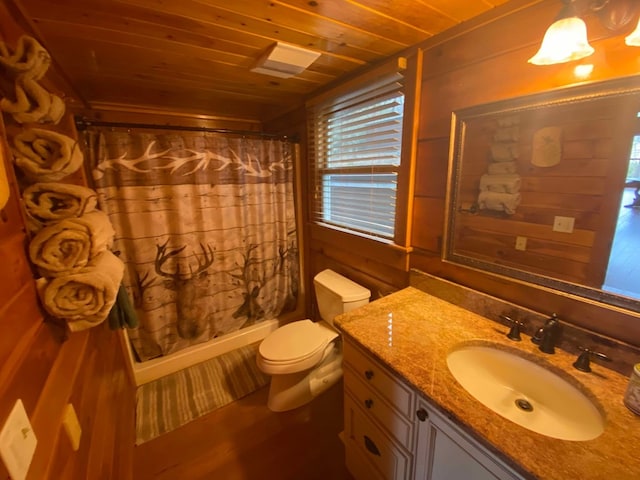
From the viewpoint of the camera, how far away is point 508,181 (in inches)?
42.4

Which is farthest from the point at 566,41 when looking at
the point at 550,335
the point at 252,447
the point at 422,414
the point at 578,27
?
the point at 252,447

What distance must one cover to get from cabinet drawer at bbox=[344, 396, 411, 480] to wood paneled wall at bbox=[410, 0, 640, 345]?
0.74 metres

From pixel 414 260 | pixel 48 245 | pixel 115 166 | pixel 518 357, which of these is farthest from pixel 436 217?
pixel 115 166

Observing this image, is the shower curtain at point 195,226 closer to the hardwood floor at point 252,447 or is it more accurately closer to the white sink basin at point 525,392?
the hardwood floor at point 252,447

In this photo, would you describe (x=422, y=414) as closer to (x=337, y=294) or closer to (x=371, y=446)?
(x=371, y=446)

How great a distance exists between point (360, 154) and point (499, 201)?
89 centimetres

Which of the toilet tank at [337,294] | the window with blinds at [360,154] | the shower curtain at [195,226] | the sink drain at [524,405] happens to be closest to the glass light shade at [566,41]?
the window with blinds at [360,154]

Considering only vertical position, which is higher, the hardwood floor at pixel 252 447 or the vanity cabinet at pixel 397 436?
the vanity cabinet at pixel 397 436

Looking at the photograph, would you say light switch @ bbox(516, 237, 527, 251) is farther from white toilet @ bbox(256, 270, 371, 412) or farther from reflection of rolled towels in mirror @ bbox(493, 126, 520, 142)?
white toilet @ bbox(256, 270, 371, 412)

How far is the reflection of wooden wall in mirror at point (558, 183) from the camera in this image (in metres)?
0.84

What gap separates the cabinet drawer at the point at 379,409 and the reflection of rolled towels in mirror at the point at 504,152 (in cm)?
104

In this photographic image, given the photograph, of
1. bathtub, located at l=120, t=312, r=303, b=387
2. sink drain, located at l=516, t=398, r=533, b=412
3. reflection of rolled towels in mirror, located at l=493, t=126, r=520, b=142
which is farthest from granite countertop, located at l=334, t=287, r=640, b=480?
bathtub, located at l=120, t=312, r=303, b=387

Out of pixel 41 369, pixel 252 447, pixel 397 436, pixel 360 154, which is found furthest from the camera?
pixel 360 154

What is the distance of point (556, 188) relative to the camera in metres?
0.95
